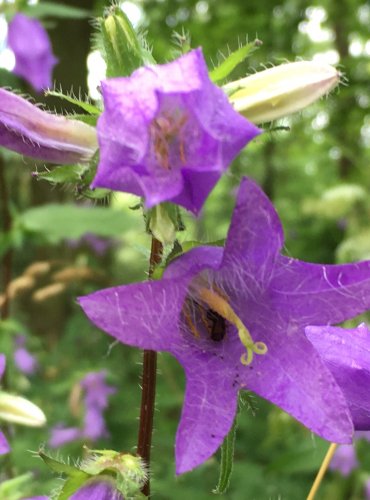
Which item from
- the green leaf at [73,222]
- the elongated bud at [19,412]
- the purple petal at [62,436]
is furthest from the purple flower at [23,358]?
the elongated bud at [19,412]

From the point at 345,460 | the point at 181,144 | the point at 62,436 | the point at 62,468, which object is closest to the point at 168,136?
the point at 181,144

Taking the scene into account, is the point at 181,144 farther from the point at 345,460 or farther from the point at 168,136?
the point at 345,460

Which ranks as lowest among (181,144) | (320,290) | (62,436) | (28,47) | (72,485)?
(62,436)

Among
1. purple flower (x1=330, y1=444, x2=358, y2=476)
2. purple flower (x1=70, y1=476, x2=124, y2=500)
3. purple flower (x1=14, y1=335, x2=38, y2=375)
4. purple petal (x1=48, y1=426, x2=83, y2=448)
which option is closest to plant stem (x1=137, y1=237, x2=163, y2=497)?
purple flower (x1=70, y1=476, x2=124, y2=500)

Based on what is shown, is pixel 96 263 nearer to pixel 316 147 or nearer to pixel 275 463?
pixel 275 463

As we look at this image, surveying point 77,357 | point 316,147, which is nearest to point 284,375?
point 77,357

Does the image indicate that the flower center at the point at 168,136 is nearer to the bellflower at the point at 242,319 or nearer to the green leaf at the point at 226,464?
the bellflower at the point at 242,319
